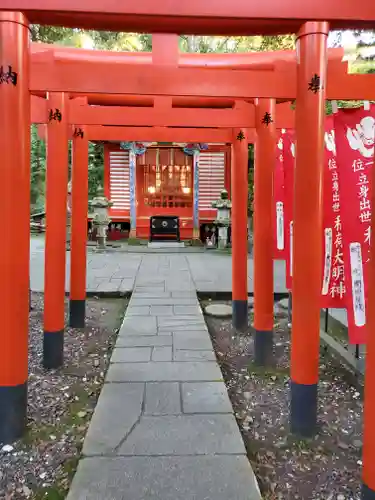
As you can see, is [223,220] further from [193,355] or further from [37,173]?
[37,173]

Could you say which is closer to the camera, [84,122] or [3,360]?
[3,360]

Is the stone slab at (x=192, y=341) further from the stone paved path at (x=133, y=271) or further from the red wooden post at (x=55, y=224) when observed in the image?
the stone paved path at (x=133, y=271)

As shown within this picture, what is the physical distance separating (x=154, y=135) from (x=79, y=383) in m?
3.24

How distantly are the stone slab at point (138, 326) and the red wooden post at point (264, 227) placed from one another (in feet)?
4.33

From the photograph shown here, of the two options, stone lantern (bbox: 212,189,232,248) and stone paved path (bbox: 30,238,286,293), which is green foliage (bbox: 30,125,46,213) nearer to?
stone paved path (bbox: 30,238,286,293)

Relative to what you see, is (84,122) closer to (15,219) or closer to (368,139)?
(15,219)

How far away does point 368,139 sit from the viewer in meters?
3.12

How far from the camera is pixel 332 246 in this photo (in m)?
3.54

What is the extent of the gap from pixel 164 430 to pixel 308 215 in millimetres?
1637

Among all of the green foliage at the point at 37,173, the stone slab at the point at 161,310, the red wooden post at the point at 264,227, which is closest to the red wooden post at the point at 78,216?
the stone slab at the point at 161,310

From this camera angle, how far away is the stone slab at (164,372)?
11.6 feet

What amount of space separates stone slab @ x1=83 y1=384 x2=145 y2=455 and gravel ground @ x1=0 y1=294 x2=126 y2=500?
5.9 inches

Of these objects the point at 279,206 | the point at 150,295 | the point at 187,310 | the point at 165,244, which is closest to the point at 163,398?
the point at 187,310

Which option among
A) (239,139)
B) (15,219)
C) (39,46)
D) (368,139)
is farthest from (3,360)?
(239,139)
